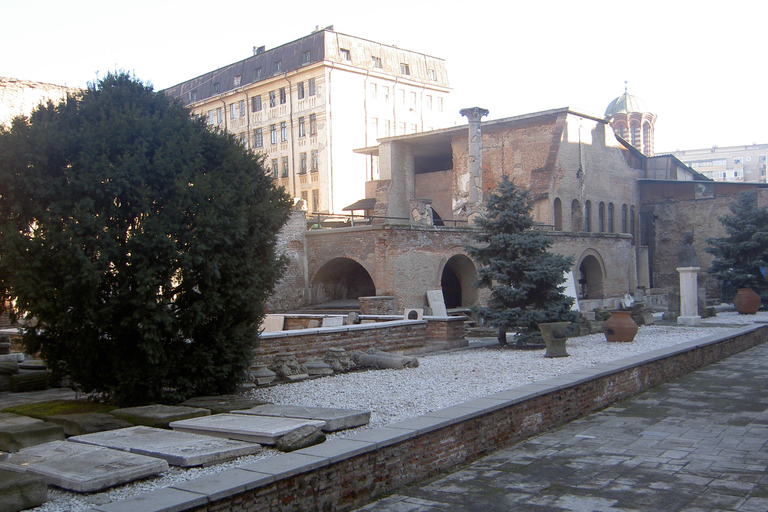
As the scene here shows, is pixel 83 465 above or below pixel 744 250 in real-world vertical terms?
below

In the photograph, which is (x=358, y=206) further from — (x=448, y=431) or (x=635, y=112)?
(x=448, y=431)

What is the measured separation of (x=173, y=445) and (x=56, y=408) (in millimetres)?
2824

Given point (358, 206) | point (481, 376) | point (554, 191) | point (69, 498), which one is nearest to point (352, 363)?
point (481, 376)

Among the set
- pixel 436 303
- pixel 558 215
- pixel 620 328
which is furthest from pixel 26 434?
pixel 558 215

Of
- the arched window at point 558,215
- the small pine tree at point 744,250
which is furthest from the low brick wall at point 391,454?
the arched window at point 558,215

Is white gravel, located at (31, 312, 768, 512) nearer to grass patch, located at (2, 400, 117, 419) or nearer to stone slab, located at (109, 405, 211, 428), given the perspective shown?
stone slab, located at (109, 405, 211, 428)

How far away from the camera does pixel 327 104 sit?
4119 cm

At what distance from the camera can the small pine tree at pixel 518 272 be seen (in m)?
14.8

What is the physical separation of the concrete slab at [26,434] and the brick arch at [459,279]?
1812 centimetres

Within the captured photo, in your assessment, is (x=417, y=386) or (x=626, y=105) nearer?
(x=417, y=386)

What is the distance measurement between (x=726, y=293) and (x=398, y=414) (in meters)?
24.5

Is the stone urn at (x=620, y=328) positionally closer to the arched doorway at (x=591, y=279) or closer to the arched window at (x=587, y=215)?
the arched doorway at (x=591, y=279)

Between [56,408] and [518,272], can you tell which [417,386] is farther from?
[518,272]

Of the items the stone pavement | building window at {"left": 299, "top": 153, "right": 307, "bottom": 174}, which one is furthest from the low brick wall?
building window at {"left": 299, "top": 153, "right": 307, "bottom": 174}
